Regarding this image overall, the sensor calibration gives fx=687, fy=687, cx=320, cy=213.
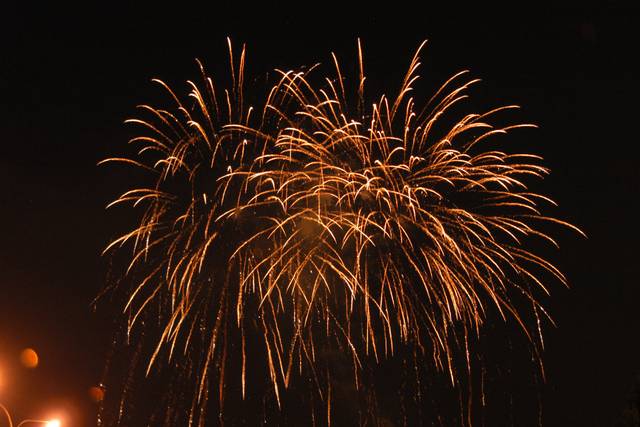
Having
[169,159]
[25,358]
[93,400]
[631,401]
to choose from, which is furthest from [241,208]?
[25,358]

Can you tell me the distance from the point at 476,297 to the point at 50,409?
17042 mm

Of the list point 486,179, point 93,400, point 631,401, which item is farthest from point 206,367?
point 93,400

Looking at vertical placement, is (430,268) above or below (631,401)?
above

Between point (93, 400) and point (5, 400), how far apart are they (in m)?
4.06

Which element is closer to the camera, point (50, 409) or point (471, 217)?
point (471, 217)

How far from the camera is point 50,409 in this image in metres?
24.3

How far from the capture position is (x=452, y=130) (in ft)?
47.1

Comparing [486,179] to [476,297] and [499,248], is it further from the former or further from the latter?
[476,297]

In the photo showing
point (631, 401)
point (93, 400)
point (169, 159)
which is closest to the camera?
point (169, 159)

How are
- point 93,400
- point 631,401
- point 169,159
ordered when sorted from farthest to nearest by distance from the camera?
1. point 93,400
2. point 631,401
3. point 169,159

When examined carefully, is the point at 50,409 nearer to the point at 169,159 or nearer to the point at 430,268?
the point at 169,159

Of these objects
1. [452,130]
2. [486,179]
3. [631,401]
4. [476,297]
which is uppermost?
[452,130]

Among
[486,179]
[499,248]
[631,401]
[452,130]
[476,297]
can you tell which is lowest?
[631,401]

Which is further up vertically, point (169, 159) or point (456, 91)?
point (456, 91)
